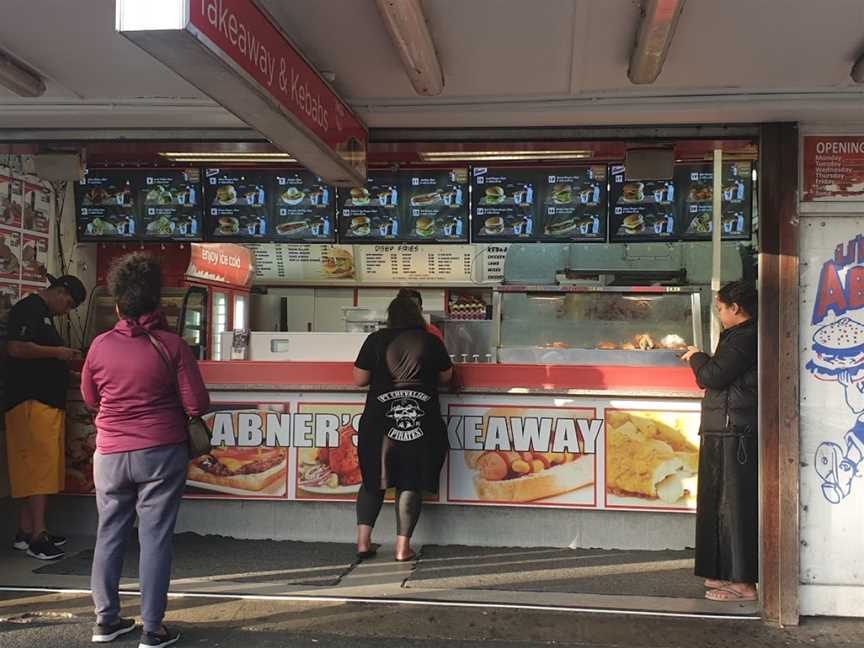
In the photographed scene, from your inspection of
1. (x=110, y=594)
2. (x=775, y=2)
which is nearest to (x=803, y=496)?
(x=775, y=2)

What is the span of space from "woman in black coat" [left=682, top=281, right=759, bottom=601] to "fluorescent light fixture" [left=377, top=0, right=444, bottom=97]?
2.10 meters

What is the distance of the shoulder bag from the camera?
3.63 meters

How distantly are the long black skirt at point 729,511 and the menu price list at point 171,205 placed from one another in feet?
15.0

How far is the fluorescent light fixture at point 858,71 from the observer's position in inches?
141

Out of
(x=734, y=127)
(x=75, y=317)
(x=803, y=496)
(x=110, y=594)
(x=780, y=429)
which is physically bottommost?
(x=110, y=594)

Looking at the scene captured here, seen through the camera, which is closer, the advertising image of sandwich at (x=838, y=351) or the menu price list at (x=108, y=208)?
the advertising image of sandwich at (x=838, y=351)

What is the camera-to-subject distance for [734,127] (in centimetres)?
434

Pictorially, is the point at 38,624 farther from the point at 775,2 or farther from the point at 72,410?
the point at 775,2

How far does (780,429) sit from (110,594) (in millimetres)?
3541

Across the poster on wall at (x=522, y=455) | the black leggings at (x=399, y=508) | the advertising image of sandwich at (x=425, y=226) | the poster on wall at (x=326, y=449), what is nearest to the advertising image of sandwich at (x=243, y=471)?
the poster on wall at (x=326, y=449)

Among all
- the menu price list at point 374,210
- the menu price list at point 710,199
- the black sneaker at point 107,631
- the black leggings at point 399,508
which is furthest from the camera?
the menu price list at point 374,210

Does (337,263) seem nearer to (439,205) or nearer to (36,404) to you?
(439,205)

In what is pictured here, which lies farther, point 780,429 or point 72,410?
point 72,410

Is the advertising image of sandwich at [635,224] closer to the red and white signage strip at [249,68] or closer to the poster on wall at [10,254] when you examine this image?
the red and white signage strip at [249,68]
